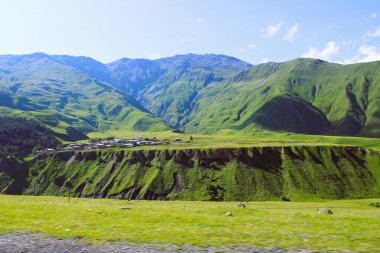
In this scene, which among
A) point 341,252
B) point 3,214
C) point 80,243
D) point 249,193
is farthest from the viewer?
point 249,193

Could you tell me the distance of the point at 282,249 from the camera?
18156 millimetres

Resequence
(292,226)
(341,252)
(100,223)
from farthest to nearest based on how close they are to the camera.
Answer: (100,223), (292,226), (341,252)

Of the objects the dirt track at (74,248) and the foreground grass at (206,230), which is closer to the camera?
the dirt track at (74,248)

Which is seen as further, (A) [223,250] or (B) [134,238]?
(B) [134,238]

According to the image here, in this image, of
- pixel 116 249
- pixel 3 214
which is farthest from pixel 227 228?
pixel 3 214

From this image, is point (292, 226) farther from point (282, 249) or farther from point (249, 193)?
point (249, 193)

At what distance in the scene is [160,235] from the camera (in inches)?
854

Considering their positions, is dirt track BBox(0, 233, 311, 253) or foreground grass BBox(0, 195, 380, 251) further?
foreground grass BBox(0, 195, 380, 251)

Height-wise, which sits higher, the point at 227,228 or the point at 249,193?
the point at 227,228

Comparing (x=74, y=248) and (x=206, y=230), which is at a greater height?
(x=74, y=248)

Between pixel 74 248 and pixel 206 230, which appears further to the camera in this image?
pixel 206 230

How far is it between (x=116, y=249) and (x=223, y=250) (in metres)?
5.31

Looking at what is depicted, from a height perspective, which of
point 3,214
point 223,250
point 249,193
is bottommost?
point 249,193

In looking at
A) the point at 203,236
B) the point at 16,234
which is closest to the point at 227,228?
the point at 203,236
